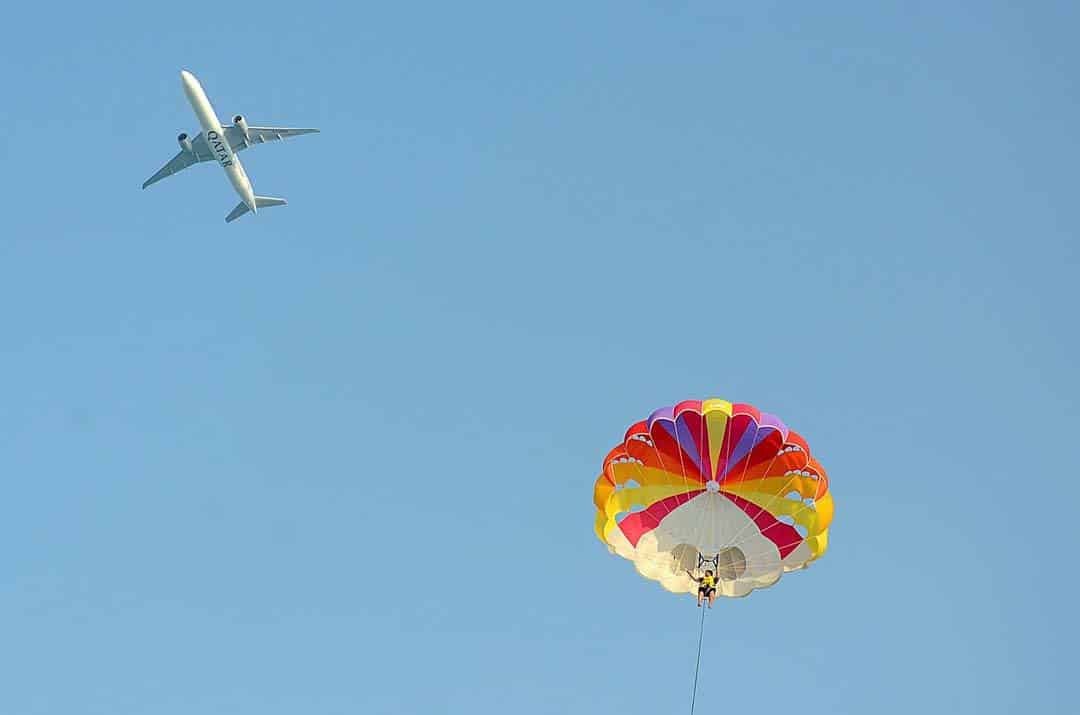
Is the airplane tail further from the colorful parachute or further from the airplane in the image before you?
the colorful parachute

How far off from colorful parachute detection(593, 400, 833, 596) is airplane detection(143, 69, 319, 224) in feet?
114

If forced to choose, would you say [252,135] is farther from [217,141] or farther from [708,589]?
[708,589]

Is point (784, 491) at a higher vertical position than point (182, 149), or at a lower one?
lower

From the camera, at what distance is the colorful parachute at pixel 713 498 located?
43.1 metres

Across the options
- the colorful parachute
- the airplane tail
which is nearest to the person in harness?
the colorful parachute

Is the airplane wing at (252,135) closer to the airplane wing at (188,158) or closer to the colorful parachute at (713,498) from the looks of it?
the airplane wing at (188,158)

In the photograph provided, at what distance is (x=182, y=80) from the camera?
2694 inches

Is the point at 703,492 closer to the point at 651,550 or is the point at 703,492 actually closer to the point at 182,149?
the point at 651,550

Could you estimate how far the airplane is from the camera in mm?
70250

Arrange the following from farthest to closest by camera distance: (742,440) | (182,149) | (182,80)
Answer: (182,149)
(182,80)
(742,440)

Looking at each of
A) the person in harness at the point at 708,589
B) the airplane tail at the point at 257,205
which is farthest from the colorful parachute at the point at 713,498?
the airplane tail at the point at 257,205

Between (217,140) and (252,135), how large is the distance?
7.84ft

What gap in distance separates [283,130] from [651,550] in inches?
1565

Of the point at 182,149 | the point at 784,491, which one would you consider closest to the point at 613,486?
the point at 784,491
